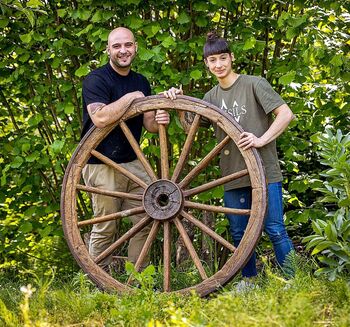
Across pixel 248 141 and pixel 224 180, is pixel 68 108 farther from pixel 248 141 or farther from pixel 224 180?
pixel 248 141

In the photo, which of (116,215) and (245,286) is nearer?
(245,286)

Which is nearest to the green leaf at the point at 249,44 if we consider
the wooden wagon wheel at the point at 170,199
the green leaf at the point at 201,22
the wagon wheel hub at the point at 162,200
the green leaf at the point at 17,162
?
the green leaf at the point at 201,22

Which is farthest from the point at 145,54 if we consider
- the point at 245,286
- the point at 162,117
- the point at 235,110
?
the point at 245,286

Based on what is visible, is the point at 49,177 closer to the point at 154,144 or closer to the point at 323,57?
the point at 154,144

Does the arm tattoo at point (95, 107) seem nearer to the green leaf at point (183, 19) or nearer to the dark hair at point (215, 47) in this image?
the dark hair at point (215, 47)

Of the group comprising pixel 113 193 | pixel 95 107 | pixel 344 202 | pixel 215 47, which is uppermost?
pixel 215 47

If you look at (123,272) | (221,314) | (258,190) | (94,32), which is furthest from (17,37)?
(221,314)

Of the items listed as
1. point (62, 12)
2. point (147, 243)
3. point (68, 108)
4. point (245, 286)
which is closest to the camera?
point (245, 286)

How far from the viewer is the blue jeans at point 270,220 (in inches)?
162

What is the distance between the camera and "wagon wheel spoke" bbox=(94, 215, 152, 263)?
4195 mm

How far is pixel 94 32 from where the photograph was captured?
4.72 metres

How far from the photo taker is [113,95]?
4.34m

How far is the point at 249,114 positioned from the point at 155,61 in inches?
36.6

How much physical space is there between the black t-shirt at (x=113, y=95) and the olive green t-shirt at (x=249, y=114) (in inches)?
23.6
